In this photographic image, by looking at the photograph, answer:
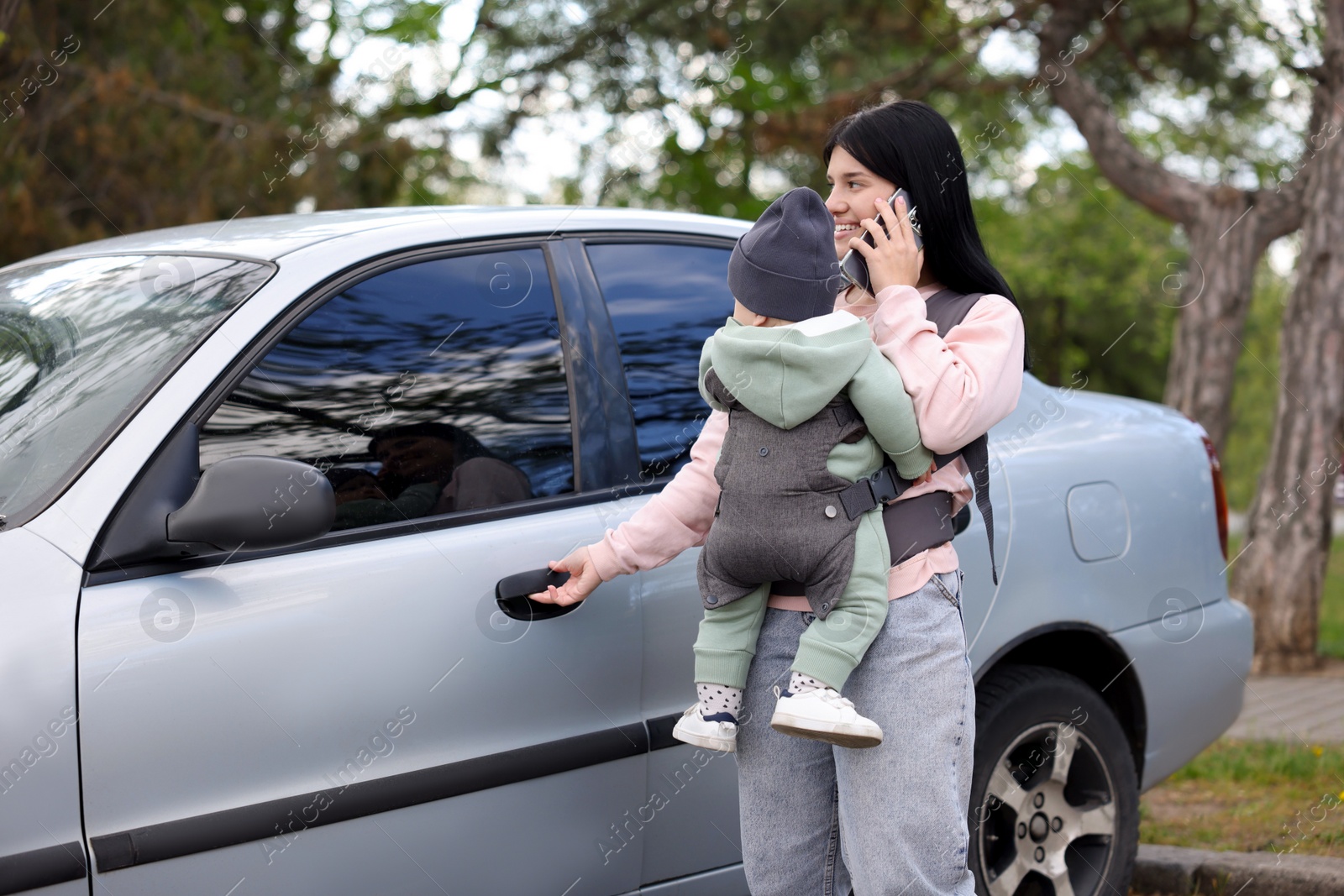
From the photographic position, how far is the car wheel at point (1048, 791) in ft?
9.33

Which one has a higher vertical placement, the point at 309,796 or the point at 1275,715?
the point at 309,796

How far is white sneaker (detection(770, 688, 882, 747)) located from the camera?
1903 mm

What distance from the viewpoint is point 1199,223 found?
28.6 feet

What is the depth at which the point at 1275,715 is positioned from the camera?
236 inches

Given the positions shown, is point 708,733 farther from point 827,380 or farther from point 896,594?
point 827,380

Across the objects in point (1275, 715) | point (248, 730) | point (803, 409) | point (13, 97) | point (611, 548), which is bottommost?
point (1275, 715)

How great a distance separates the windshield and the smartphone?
1.04 metres

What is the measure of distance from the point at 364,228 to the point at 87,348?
1.82 feet

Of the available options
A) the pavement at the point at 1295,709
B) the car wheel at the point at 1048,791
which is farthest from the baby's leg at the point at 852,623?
the pavement at the point at 1295,709

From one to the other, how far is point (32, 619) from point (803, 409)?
1.18 meters

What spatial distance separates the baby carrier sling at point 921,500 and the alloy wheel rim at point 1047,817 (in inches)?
38.4

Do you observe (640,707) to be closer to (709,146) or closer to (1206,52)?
(1206,52)

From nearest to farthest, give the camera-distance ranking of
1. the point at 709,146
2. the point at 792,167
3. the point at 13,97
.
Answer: the point at 13,97 < the point at 709,146 < the point at 792,167

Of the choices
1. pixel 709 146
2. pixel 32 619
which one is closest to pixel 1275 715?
pixel 32 619
